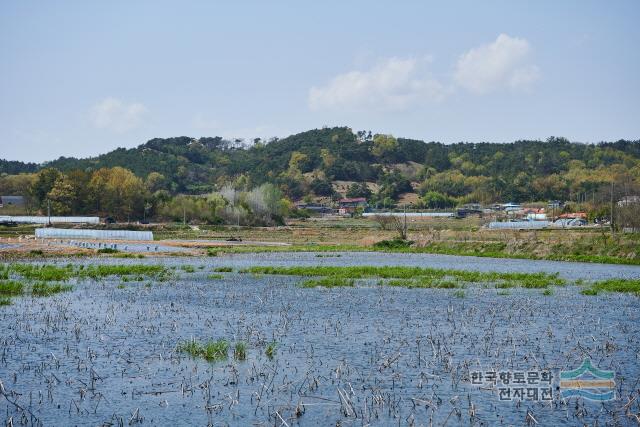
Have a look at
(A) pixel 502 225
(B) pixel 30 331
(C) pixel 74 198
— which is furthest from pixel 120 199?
(B) pixel 30 331

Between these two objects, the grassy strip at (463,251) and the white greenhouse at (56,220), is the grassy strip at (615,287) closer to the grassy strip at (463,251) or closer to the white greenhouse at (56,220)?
the grassy strip at (463,251)

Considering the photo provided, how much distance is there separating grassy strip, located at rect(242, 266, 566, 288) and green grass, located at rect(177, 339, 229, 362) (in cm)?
1830

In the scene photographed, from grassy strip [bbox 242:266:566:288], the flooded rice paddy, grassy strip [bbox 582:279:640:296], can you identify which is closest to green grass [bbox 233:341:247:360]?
the flooded rice paddy

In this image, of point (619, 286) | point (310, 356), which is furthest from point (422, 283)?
point (310, 356)

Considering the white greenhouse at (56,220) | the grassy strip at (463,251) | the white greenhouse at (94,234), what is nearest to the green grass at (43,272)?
the grassy strip at (463,251)

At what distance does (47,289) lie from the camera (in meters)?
36.5

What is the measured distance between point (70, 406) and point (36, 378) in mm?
2853

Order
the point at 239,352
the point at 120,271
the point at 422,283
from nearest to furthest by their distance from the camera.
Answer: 1. the point at 239,352
2. the point at 422,283
3. the point at 120,271

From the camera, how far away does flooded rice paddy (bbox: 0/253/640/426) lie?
1597cm

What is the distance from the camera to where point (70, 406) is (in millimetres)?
16469

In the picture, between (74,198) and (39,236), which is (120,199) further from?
(39,236)

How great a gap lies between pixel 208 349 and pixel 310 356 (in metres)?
2.91

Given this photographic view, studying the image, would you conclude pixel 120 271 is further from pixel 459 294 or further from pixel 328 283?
pixel 459 294

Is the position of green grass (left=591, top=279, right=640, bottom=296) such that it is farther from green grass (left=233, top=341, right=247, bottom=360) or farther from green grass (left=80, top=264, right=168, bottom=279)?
green grass (left=80, top=264, right=168, bottom=279)
